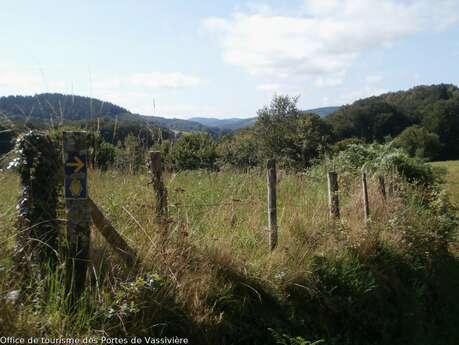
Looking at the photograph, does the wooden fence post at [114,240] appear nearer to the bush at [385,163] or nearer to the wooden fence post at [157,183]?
the wooden fence post at [157,183]

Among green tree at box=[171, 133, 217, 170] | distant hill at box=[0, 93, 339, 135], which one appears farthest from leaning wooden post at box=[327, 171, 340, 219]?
distant hill at box=[0, 93, 339, 135]

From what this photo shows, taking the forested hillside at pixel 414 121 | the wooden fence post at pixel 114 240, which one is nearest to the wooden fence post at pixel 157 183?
the wooden fence post at pixel 114 240

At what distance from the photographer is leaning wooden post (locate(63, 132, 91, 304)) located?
3191mm

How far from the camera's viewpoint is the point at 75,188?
322 cm

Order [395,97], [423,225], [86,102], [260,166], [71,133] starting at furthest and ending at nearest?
[395,97] < [260,166] < [423,225] < [86,102] < [71,133]

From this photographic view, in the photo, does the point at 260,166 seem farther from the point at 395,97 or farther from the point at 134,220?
the point at 395,97

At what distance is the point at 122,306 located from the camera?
2.98m

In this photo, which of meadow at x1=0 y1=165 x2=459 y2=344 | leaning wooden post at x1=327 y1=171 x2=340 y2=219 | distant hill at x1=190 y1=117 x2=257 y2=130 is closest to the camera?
meadow at x1=0 y1=165 x2=459 y2=344

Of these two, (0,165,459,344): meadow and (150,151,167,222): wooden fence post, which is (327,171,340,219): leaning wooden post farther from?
(150,151,167,222): wooden fence post

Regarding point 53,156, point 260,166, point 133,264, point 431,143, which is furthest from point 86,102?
point 431,143

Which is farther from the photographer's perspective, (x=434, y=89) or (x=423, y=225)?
(x=434, y=89)

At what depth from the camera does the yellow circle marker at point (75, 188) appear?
10.5ft

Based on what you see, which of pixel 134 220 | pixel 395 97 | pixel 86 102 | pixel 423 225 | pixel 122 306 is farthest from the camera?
pixel 395 97

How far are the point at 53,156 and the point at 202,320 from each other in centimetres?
167
